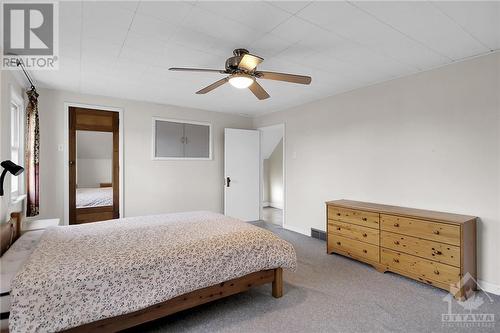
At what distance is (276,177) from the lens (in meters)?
7.11

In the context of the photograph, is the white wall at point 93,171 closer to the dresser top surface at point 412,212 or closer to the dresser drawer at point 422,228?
the dresser top surface at point 412,212

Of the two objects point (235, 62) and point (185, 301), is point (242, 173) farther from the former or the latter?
point (185, 301)

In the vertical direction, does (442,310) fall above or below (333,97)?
below

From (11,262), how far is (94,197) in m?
2.45

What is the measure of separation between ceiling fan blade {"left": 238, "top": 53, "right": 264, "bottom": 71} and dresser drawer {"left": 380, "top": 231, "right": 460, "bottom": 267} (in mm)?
2339

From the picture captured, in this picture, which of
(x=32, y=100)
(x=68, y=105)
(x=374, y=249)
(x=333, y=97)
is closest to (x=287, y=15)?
(x=333, y=97)

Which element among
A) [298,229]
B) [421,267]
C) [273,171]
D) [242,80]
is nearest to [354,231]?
[421,267]

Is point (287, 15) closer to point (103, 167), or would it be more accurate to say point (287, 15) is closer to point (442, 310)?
point (442, 310)

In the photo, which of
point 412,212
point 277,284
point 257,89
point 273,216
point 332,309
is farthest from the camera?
point 273,216

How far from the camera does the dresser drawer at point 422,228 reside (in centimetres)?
234

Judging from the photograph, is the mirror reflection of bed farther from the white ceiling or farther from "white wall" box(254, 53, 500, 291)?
"white wall" box(254, 53, 500, 291)

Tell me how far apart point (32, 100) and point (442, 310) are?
4870 millimetres

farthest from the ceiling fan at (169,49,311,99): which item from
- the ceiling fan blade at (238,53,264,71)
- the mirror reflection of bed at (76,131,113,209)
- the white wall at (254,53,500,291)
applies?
the mirror reflection of bed at (76,131,113,209)

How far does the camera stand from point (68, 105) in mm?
3764
